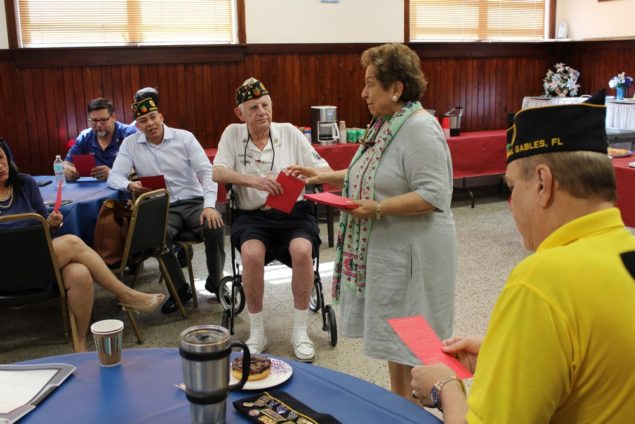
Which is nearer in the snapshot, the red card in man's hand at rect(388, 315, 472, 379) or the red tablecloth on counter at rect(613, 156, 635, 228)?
the red card in man's hand at rect(388, 315, 472, 379)

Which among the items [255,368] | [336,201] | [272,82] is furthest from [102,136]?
[255,368]

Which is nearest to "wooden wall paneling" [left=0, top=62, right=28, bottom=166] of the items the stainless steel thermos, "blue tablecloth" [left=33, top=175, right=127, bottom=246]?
"blue tablecloth" [left=33, top=175, right=127, bottom=246]

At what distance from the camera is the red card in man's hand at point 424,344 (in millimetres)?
1498

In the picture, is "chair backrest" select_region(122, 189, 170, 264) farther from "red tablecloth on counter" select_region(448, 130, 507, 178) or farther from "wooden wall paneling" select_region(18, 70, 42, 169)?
"red tablecloth on counter" select_region(448, 130, 507, 178)

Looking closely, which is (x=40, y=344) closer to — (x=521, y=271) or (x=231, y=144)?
(x=231, y=144)

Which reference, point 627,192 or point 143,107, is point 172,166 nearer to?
point 143,107

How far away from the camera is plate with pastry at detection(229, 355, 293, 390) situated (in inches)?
64.6

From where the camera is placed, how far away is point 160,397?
5.23 feet

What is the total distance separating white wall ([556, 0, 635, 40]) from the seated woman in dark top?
20.4ft

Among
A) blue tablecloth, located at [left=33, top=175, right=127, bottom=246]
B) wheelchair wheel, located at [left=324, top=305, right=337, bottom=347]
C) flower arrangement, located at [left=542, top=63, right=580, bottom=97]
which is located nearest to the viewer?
wheelchair wheel, located at [left=324, top=305, right=337, bottom=347]

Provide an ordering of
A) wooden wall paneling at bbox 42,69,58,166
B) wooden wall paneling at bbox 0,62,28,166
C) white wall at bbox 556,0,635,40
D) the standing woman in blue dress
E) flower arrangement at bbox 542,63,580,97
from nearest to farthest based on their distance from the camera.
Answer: the standing woman in blue dress → wooden wall paneling at bbox 0,62,28,166 → wooden wall paneling at bbox 42,69,58,166 → white wall at bbox 556,0,635,40 → flower arrangement at bbox 542,63,580,97

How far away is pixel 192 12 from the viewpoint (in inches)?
261

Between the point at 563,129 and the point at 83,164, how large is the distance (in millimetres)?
4244

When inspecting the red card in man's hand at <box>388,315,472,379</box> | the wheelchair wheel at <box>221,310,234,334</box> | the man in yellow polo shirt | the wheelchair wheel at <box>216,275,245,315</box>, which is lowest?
the wheelchair wheel at <box>221,310,234,334</box>
